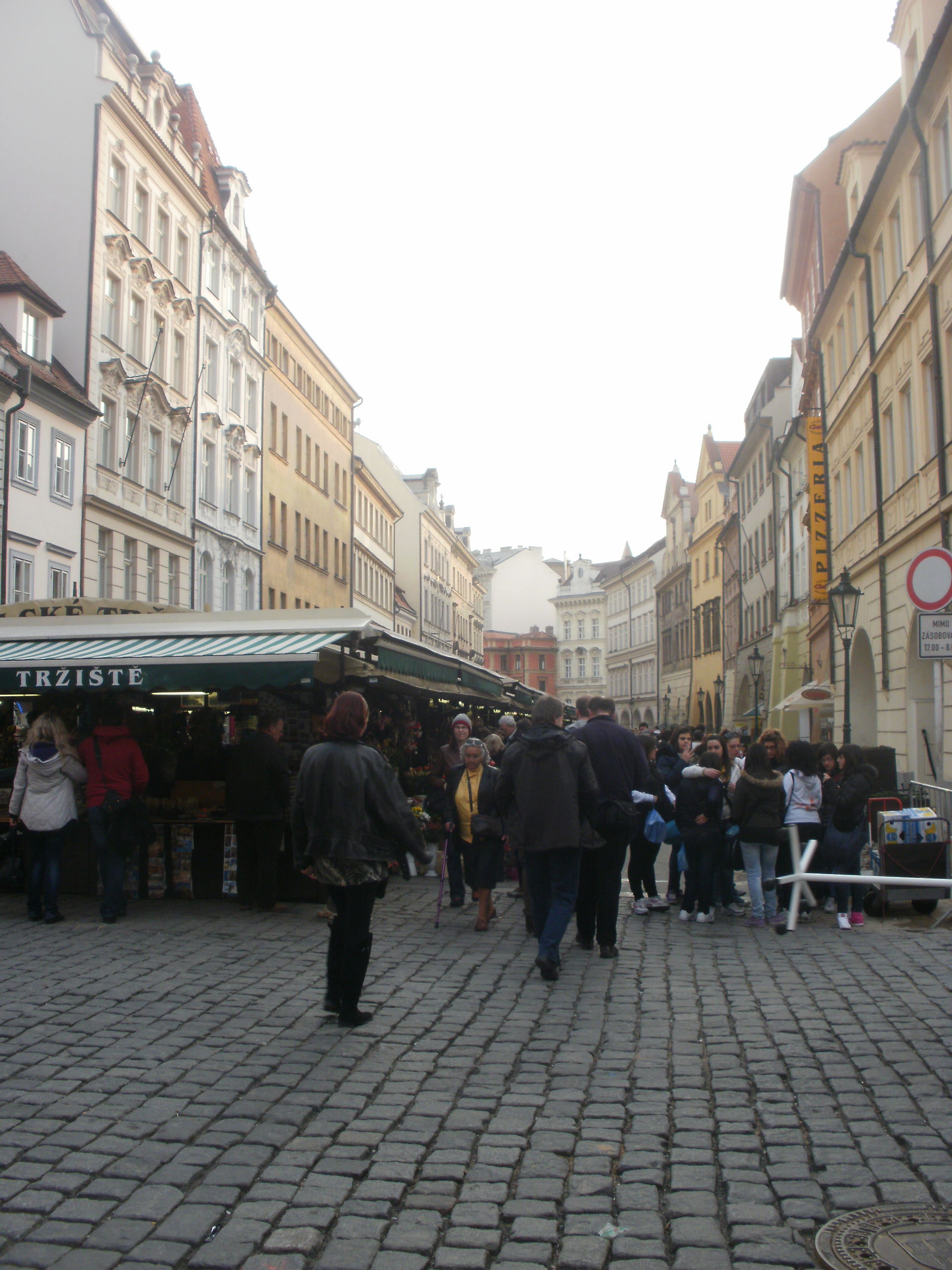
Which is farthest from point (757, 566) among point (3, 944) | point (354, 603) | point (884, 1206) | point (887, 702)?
point (884, 1206)

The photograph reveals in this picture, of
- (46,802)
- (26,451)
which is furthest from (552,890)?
(26,451)

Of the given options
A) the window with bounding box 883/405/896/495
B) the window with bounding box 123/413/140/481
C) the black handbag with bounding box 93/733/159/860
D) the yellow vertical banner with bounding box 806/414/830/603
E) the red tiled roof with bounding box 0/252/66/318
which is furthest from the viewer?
the window with bounding box 123/413/140/481

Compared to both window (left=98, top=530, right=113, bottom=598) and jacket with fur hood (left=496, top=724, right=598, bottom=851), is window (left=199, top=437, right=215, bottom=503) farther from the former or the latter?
jacket with fur hood (left=496, top=724, right=598, bottom=851)

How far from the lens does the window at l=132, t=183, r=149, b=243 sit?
34031 millimetres

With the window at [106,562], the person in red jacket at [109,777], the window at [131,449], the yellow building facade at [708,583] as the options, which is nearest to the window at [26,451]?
the window at [106,562]

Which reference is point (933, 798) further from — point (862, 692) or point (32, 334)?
point (32, 334)

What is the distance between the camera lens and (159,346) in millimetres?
35094

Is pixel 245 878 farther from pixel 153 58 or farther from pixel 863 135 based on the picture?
pixel 153 58

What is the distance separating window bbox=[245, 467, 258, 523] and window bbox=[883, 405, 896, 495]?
25401 mm

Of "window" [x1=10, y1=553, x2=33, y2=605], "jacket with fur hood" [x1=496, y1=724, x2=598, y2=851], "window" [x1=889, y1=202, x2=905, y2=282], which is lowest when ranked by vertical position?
"jacket with fur hood" [x1=496, y1=724, x2=598, y2=851]

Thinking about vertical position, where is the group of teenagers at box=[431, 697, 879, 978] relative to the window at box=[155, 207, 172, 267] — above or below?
below

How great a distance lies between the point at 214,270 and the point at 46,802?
3321 cm

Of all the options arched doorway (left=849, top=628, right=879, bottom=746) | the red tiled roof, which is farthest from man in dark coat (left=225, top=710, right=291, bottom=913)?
the red tiled roof

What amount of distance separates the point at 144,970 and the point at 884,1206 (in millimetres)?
5433
